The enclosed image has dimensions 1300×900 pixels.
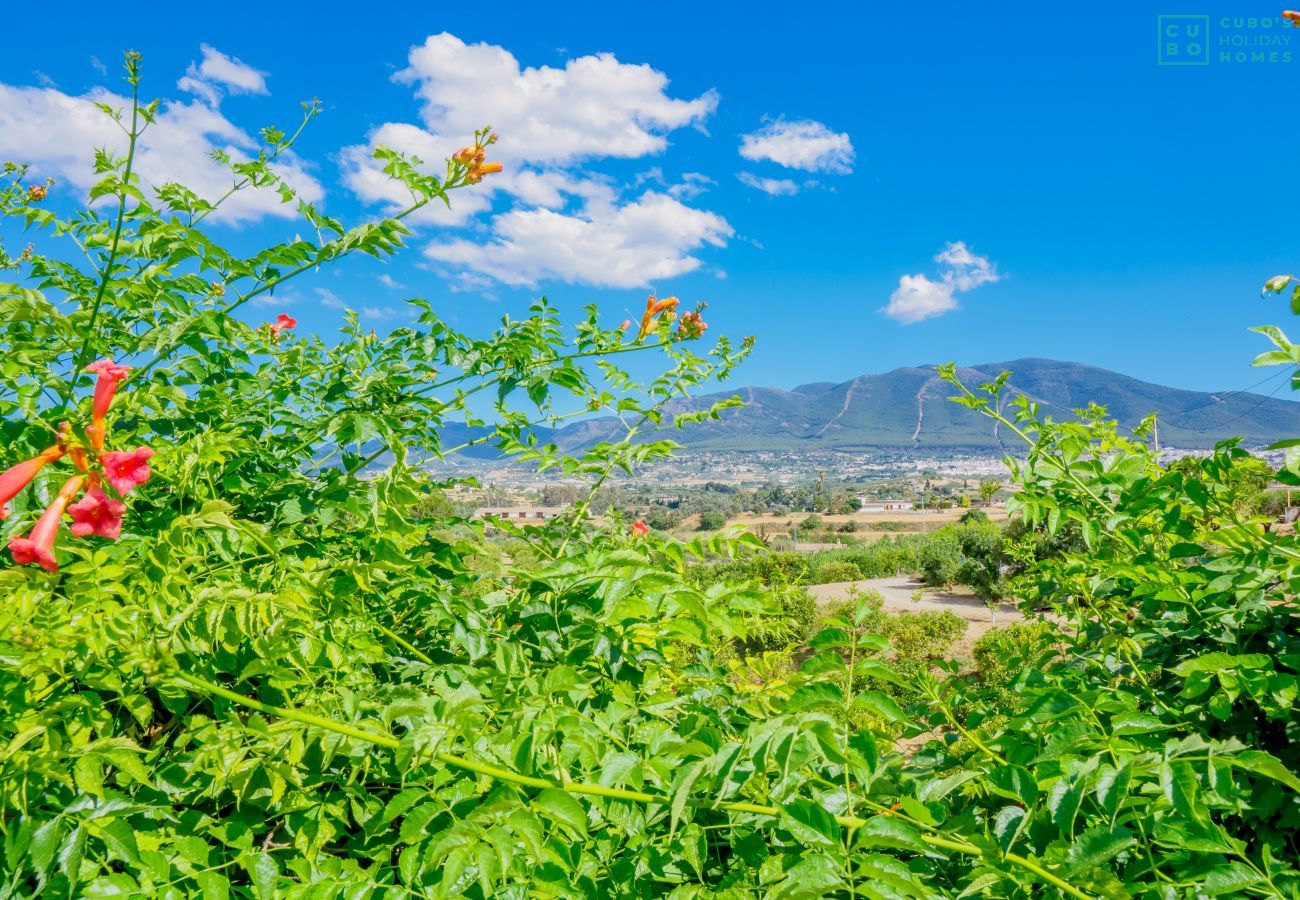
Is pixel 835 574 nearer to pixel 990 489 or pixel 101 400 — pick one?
pixel 990 489

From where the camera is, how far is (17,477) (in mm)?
1092

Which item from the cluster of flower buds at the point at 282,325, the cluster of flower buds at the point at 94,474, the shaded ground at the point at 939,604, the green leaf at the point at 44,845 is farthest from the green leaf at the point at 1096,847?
the shaded ground at the point at 939,604

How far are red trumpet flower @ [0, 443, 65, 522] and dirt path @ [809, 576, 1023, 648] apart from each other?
61.8 feet

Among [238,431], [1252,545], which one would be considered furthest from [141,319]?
[1252,545]

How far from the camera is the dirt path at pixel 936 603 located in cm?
2081

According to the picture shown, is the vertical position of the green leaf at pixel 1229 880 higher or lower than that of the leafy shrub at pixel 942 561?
higher

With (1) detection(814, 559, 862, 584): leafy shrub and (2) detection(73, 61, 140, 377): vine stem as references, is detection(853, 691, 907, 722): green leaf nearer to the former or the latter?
(2) detection(73, 61, 140, 377): vine stem

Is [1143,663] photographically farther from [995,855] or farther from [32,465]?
[32,465]

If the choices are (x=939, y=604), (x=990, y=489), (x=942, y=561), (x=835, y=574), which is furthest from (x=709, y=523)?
(x=990, y=489)

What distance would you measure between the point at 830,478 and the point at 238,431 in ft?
526

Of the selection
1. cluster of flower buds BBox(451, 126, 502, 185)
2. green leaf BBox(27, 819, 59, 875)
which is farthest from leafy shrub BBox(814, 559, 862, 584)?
green leaf BBox(27, 819, 59, 875)

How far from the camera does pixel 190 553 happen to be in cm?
130

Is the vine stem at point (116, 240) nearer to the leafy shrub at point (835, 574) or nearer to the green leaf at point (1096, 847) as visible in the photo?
the green leaf at point (1096, 847)

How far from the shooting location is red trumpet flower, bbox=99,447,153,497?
3.77 ft
